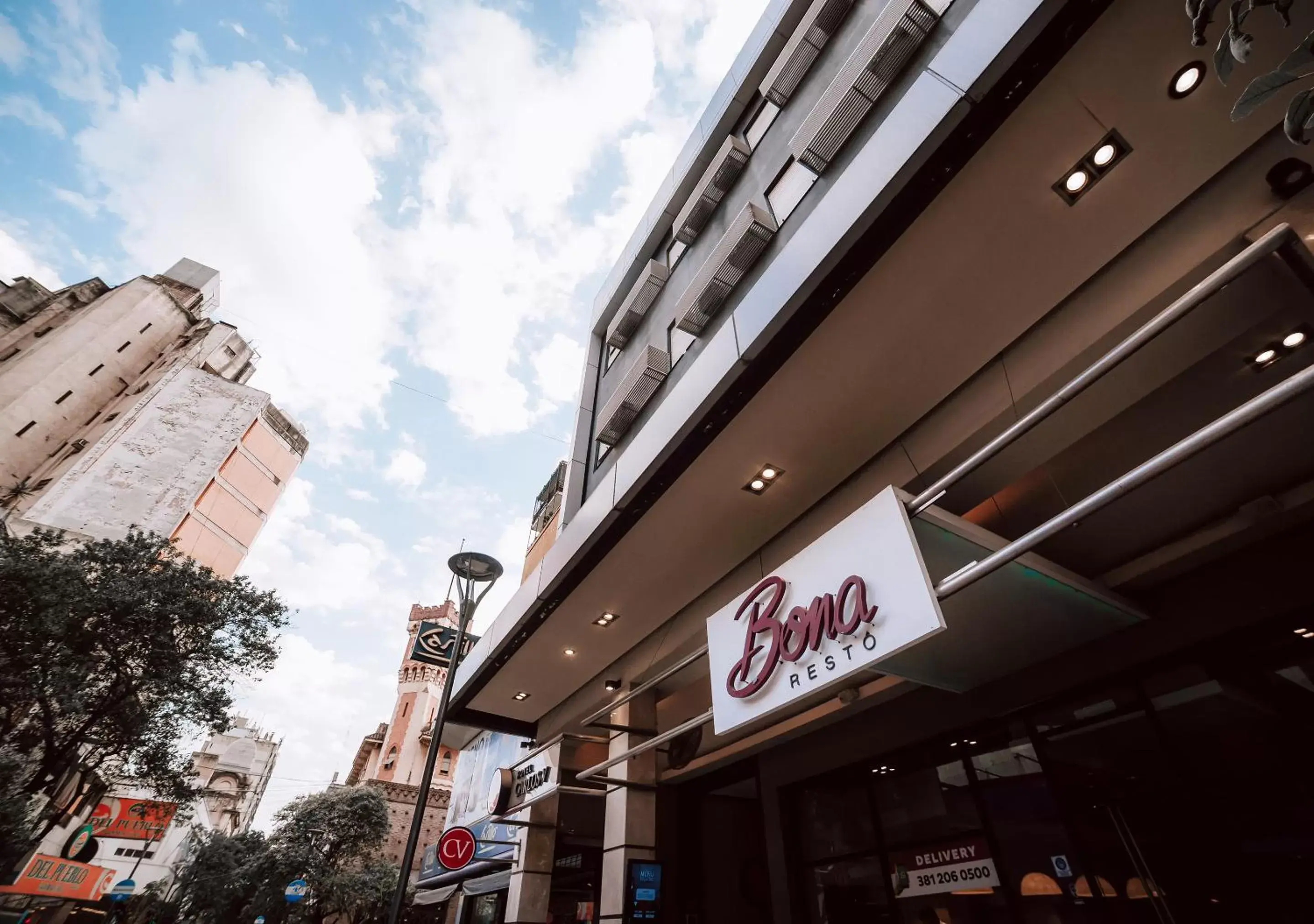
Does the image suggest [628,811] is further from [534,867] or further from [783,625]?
[783,625]

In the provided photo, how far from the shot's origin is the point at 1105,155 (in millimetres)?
3734

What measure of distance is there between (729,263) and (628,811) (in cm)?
807

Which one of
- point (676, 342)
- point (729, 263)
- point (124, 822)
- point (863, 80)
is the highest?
point (676, 342)

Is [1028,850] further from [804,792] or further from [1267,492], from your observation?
[1267,492]

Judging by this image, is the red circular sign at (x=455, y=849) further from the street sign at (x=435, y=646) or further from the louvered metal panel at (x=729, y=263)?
the louvered metal panel at (x=729, y=263)

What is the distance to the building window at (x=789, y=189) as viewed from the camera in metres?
7.18

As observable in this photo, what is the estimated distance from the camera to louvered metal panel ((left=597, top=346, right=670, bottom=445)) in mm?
9070

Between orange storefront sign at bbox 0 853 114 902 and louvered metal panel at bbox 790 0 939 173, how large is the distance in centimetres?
2449

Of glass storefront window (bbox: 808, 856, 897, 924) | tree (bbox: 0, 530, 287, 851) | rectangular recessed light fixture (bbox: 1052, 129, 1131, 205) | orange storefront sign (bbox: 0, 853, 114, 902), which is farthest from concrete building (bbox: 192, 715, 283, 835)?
rectangular recessed light fixture (bbox: 1052, 129, 1131, 205)

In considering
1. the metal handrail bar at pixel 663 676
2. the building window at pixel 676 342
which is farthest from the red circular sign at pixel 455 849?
the building window at pixel 676 342

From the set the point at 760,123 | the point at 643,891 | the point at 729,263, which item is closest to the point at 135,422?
the point at 760,123

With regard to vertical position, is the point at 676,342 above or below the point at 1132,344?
above

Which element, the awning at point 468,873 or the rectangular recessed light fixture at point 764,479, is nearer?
the rectangular recessed light fixture at point 764,479

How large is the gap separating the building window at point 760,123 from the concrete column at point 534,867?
12000mm
